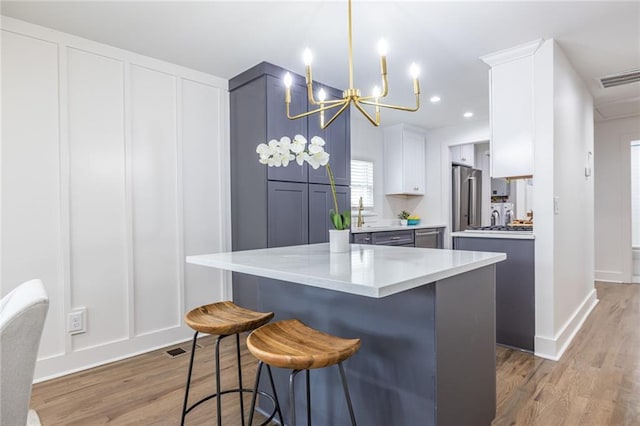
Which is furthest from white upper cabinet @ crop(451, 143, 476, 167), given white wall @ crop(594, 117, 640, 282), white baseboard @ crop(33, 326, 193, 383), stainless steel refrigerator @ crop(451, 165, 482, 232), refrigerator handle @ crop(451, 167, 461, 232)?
white baseboard @ crop(33, 326, 193, 383)

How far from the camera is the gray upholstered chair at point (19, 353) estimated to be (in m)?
0.86

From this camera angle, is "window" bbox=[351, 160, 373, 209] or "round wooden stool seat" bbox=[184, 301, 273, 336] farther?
"window" bbox=[351, 160, 373, 209]

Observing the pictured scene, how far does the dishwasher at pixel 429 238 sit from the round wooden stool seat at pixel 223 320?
3657 mm

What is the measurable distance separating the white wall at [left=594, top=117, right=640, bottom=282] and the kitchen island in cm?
495

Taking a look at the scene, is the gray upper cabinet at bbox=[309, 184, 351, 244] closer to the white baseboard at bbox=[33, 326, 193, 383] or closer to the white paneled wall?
the white paneled wall

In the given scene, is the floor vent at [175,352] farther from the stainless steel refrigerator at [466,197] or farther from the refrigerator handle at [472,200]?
the refrigerator handle at [472,200]

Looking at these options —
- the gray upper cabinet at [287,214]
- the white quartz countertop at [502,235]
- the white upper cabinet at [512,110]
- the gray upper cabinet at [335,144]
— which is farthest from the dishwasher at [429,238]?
the gray upper cabinet at [287,214]

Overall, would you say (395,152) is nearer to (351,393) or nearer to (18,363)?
(351,393)

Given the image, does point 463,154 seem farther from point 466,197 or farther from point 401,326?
point 401,326

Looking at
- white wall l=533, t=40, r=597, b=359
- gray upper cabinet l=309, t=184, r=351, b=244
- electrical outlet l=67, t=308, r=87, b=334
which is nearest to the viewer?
electrical outlet l=67, t=308, r=87, b=334

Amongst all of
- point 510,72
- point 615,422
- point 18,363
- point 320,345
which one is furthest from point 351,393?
point 510,72

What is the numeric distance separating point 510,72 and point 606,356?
235cm

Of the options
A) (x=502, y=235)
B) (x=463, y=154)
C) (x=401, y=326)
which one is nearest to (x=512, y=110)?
(x=502, y=235)

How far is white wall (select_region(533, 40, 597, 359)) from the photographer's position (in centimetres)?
270
